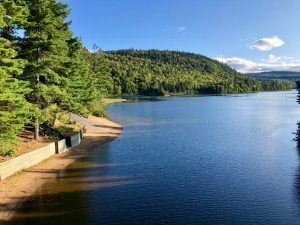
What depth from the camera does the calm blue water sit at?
25.0 m

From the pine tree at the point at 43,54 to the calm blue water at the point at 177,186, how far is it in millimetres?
8247

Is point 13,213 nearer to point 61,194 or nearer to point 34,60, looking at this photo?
point 61,194

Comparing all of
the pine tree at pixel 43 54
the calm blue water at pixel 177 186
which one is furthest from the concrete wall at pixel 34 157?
the calm blue water at pixel 177 186

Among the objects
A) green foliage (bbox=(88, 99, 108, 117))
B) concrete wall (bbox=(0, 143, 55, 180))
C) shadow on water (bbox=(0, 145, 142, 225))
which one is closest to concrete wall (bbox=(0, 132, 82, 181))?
concrete wall (bbox=(0, 143, 55, 180))

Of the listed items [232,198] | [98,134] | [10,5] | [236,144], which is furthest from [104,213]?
[98,134]

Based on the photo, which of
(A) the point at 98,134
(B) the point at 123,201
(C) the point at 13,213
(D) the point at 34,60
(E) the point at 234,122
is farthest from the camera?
(E) the point at 234,122

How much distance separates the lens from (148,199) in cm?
2831

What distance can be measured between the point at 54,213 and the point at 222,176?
16.4 metres

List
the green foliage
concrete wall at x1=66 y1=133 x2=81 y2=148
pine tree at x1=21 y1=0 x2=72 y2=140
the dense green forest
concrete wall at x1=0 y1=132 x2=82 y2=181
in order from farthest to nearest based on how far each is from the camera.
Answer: the green foliage → concrete wall at x1=66 y1=133 x2=81 y2=148 → pine tree at x1=21 y1=0 x2=72 y2=140 → the dense green forest → concrete wall at x1=0 y1=132 x2=82 y2=181

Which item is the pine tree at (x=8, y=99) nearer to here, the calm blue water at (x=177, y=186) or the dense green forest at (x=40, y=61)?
the dense green forest at (x=40, y=61)

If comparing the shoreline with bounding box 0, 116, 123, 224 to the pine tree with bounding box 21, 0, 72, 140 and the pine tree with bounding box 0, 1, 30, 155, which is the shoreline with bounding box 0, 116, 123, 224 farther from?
the pine tree with bounding box 21, 0, 72, 140

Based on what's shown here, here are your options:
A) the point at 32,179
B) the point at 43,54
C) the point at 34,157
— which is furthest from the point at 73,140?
the point at 32,179

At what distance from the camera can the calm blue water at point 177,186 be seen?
24969 millimetres

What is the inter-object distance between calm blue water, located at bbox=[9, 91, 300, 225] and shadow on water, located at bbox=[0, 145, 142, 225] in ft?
0.21
